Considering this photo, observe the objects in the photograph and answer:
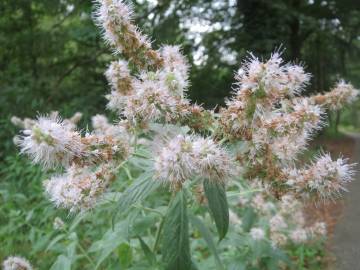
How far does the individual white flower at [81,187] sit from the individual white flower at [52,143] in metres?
0.13

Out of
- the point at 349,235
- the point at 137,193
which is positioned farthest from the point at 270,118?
the point at 349,235

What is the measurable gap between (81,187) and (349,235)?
4.77 m

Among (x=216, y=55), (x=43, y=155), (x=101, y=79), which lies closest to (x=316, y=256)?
(x=43, y=155)

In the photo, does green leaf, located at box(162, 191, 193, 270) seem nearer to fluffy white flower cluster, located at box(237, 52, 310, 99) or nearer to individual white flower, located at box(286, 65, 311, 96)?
fluffy white flower cluster, located at box(237, 52, 310, 99)

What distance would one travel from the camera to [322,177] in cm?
156

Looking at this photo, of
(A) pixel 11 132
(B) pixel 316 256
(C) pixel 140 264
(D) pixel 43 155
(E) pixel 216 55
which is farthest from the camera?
(E) pixel 216 55

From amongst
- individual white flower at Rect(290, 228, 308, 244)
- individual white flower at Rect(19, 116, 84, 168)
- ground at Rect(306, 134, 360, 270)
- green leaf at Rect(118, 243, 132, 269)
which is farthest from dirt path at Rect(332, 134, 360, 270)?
individual white flower at Rect(19, 116, 84, 168)

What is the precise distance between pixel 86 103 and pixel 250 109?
18.2 feet

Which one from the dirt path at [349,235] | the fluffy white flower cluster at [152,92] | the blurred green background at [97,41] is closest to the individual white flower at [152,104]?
the fluffy white flower cluster at [152,92]

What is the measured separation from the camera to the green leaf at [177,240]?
150cm

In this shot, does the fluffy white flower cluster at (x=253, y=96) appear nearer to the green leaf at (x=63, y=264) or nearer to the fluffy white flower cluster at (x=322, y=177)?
the fluffy white flower cluster at (x=322, y=177)

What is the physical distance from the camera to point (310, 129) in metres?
1.62

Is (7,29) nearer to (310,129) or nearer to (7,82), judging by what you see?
(7,82)

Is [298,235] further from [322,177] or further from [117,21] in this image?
[117,21]
